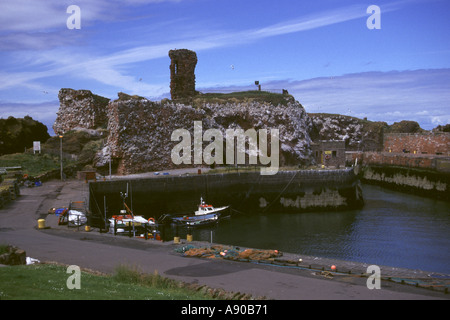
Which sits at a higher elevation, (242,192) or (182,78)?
(182,78)

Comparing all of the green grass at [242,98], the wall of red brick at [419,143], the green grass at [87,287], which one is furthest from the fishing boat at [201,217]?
the wall of red brick at [419,143]

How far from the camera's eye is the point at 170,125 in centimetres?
6269

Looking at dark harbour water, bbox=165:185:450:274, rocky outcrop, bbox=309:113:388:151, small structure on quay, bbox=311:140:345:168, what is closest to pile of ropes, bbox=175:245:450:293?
dark harbour water, bbox=165:185:450:274

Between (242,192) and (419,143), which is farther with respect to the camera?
(419,143)

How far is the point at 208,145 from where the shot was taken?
63.3 metres

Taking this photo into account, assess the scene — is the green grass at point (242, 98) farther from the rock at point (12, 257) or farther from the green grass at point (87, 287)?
the green grass at point (87, 287)

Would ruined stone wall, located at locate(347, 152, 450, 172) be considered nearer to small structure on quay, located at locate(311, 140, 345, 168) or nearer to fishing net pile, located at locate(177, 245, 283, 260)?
small structure on quay, located at locate(311, 140, 345, 168)

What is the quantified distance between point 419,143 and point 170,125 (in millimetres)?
53444

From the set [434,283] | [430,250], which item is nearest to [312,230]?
[430,250]

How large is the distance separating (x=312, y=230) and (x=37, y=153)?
39190mm

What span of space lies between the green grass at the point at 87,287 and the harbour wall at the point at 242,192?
1206 inches

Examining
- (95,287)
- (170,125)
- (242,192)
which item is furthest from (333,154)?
(95,287)

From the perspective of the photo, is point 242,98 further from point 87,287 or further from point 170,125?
point 87,287

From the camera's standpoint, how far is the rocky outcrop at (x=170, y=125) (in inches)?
2312
